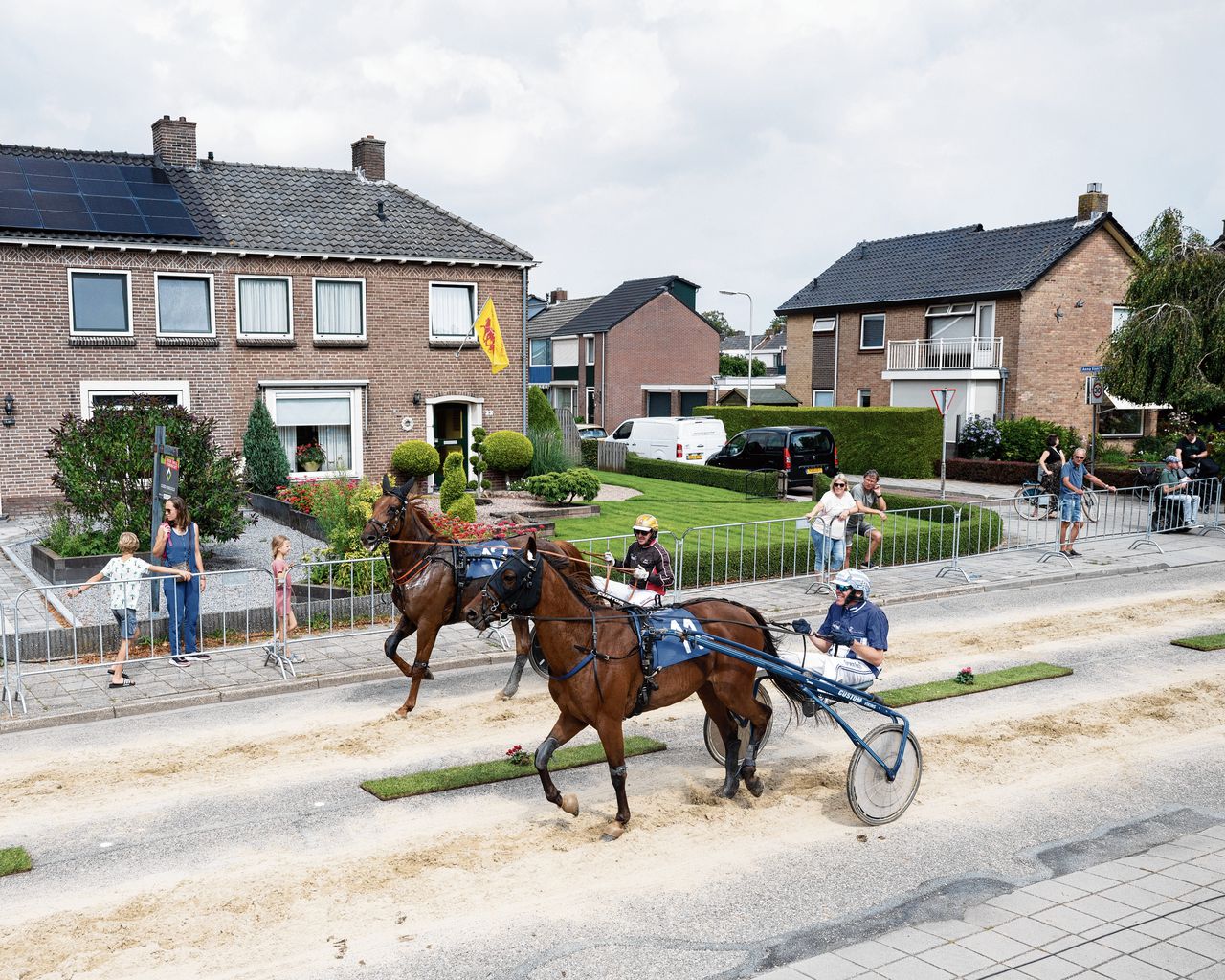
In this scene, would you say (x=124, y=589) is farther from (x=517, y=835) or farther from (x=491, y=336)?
(x=491, y=336)

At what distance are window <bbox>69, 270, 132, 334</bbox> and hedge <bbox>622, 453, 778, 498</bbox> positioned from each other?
15.2 meters

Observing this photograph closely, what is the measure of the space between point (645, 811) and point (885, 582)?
10.4 m

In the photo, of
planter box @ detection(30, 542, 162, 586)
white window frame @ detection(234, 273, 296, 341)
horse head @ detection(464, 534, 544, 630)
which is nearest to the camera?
horse head @ detection(464, 534, 544, 630)

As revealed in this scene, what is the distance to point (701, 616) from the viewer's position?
340 inches

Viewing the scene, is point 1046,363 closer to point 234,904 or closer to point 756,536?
point 756,536

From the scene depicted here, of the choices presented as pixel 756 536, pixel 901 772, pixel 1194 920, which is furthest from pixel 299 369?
pixel 1194 920

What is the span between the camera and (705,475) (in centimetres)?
3055

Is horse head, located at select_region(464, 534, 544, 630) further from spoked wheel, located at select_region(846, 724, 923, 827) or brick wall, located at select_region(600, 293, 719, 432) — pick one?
brick wall, located at select_region(600, 293, 719, 432)

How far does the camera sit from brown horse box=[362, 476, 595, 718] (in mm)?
11086

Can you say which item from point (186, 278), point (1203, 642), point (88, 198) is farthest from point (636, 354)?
point (1203, 642)

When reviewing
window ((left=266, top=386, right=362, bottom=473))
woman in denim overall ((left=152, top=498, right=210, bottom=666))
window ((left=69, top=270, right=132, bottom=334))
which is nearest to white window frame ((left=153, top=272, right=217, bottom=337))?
window ((left=69, top=270, right=132, bottom=334))

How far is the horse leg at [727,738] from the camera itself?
28.6 feet

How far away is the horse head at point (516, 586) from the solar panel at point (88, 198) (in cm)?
2029

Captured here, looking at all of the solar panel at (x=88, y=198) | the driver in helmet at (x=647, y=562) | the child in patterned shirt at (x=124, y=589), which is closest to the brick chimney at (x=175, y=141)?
the solar panel at (x=88, y=198)
